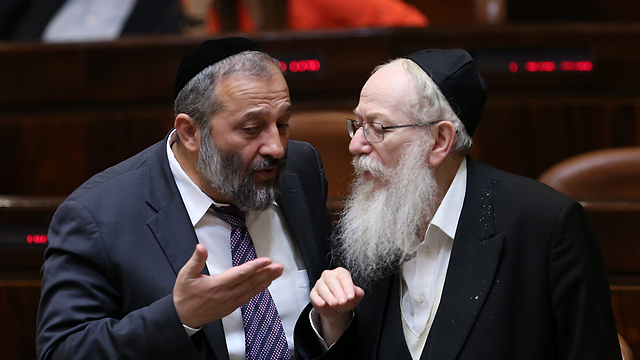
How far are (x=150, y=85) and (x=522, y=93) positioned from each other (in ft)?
6.50

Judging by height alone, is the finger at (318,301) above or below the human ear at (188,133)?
below

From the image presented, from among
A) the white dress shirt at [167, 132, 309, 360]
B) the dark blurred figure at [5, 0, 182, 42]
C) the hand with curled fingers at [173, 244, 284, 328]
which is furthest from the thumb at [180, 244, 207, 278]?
the dark blurred figure at [5, 0, 182, 42]

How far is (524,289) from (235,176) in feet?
2.52

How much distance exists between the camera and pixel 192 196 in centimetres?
174

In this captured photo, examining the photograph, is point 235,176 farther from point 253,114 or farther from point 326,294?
point 326,294

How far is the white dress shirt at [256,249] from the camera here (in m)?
1.67

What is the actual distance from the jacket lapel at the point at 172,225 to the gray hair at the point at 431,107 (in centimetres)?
65

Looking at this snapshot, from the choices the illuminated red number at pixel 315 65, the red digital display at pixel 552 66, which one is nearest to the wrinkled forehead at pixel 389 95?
the illuminated red number at pixel 315 65

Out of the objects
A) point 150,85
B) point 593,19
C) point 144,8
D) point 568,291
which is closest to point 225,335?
point 568,291

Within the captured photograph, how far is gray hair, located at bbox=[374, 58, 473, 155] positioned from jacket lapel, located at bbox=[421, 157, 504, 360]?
0.15 metres

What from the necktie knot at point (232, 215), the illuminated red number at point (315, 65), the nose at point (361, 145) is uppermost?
the illuminated red number at point (315, 65)

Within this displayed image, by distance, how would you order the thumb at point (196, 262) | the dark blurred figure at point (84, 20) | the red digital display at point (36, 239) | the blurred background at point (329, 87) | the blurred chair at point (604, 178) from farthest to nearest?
the dark blurred figure at point (84, 20), the blurred background at point (329, 87), the blurred chair at point (604, 178), the red digital display at point (36, 239), the thumb at point (196, 262)

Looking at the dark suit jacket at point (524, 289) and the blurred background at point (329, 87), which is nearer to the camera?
the dark suit jacket at point (524, 289)

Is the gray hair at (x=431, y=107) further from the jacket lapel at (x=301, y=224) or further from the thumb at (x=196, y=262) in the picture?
the thumb at (x=196, y=262)
